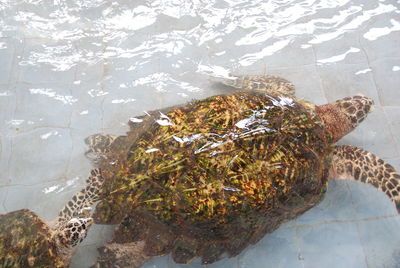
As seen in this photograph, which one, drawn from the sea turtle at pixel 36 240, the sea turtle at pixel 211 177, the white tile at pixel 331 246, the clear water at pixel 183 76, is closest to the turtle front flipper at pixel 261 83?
the clear water at pixel 183 76

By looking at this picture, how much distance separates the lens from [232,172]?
9.00ft

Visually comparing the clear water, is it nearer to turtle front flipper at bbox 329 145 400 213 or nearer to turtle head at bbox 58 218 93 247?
turtle front flipper at bbox 329 145 400 213

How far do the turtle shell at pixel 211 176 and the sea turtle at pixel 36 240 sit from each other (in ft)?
1.20

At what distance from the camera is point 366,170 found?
11.7ft

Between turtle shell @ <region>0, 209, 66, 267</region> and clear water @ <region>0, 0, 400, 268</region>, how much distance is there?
53 cm

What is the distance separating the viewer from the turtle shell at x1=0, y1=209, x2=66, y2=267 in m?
2.83

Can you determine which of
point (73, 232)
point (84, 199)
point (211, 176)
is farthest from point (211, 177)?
point (84, 199)

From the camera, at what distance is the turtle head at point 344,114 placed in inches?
141

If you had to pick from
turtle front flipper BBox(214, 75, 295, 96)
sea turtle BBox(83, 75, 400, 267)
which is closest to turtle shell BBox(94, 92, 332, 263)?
sea turtle BBox(83, 75, 400, 267)

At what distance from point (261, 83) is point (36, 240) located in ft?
9.30

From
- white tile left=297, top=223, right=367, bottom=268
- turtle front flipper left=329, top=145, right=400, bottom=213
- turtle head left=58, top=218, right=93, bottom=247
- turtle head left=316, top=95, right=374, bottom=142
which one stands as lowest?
white tile left=297, top=223, right=367, bottom=268

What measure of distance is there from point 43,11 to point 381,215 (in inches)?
192

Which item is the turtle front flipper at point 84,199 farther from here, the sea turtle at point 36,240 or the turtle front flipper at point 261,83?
the turtle front flipper at point 261,83

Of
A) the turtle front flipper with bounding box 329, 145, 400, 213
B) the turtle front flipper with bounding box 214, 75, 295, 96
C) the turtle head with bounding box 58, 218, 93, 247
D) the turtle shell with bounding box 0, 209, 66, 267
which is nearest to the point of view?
the turtle shell with bounding box 0, 209, 66, 267
